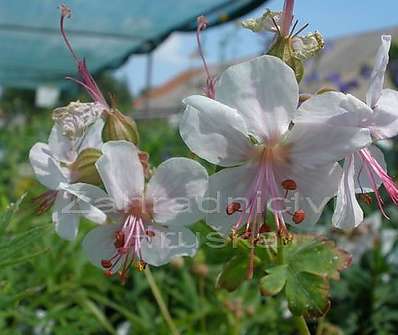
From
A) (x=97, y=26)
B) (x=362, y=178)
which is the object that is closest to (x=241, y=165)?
(x=362, y=178)

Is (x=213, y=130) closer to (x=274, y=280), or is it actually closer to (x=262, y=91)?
(x=262, y=91)

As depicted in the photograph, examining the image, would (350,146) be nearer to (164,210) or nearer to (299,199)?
(299,199)

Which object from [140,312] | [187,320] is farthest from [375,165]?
[140,312]

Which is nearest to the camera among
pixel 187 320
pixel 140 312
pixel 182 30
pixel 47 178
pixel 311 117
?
pixel 311 117

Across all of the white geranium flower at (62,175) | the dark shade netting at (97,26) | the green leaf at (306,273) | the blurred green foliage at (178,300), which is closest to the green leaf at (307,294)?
the green leaf at (306,273)

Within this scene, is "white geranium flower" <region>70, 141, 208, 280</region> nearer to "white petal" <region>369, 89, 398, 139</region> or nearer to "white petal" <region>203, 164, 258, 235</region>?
"white petal" <region>203, 164, 258, 235</region>

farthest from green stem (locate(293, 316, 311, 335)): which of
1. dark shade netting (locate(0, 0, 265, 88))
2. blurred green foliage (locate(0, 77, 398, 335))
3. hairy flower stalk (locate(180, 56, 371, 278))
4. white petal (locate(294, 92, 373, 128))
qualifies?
dark shade netting (locate(0, 0, 265, 88))

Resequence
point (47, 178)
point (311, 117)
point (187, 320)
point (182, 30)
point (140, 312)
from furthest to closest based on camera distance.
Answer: point (182, 30) → point (140, 312) → point (187, 320) → point (47, 178) → point (311, 117)
